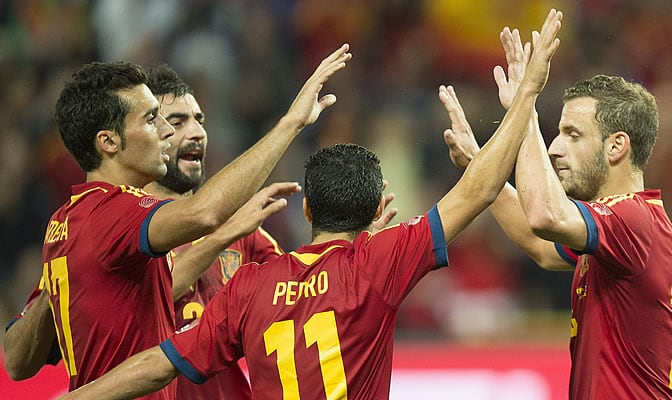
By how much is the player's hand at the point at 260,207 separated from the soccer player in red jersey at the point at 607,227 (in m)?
0.93

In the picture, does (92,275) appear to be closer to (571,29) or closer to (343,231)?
(343,231)

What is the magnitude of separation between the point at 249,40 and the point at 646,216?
20.6 feet

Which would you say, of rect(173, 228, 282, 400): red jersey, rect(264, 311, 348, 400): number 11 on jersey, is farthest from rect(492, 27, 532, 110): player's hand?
rect(173, 228, 282, 400): red jersey

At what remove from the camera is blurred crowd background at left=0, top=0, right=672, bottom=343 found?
28.6 feet

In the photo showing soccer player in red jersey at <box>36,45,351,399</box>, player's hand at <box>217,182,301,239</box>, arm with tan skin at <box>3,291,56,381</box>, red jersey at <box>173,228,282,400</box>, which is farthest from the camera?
red jersey at <box>173,228,282,400</box>

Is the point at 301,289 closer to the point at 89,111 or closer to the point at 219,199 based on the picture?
the point at 219,199

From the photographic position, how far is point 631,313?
13.5ft

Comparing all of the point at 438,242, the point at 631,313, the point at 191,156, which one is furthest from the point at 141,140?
the point at 631,313

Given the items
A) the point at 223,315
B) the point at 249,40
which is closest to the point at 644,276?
the point at 223,315

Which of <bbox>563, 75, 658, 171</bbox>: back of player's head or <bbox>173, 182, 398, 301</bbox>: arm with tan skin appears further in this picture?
<bbox>563, 75, 658, 171</bbox>: back of player's head

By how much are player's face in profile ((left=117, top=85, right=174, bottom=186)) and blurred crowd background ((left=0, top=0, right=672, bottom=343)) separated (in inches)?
172

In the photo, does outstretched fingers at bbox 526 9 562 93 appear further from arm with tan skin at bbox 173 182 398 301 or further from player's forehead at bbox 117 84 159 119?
player's forehead at bbox 117 84 159 119

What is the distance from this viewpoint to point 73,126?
4410 mm

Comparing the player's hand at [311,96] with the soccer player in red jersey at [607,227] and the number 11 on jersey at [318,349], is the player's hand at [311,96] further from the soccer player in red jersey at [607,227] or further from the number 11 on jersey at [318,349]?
the number 11 on jersey at [318,349]
